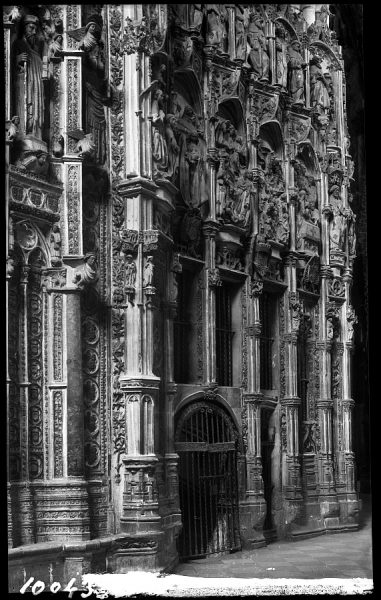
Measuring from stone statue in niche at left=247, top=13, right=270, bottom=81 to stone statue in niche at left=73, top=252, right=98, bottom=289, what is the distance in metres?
6.42

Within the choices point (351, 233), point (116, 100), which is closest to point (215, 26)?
point (116, 100)

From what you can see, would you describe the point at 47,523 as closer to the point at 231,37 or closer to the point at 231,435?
the point at 231,435

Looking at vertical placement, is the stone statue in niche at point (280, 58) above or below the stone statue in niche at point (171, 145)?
above

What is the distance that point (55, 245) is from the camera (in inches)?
514

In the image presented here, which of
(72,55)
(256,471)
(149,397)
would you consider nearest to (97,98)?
(72,55)

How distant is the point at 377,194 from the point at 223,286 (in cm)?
603

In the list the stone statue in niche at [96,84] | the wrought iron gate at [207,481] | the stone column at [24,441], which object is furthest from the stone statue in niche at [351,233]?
the stone column at [24,441]

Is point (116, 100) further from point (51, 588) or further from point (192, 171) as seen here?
point (51, 588)

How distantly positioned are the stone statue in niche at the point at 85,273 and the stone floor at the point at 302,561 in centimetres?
377

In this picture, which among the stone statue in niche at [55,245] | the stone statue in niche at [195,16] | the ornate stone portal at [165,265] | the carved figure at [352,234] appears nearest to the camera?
the ornate stone portal at [165,265]

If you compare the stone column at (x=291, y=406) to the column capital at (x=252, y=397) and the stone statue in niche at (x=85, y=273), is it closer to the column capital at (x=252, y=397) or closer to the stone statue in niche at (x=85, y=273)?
the column capital at (x=252, y=397)

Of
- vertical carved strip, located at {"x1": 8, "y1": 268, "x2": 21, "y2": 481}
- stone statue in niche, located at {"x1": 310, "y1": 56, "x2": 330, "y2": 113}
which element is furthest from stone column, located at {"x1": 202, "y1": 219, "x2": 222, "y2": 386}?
vertical carved strip, located at {"x1": 8, "y1": 268, "x2": 21, "y2": 481}

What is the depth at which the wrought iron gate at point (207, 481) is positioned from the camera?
14.9 m

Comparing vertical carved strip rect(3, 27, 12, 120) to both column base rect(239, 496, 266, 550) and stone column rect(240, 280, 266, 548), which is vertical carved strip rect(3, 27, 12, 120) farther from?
column base rect(239, 496, 266, 550)
